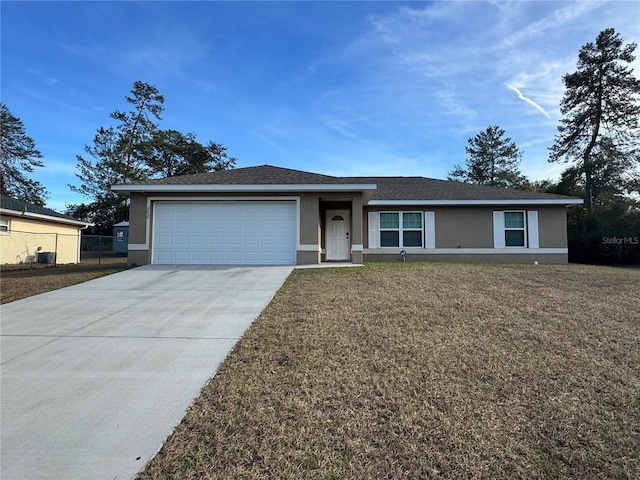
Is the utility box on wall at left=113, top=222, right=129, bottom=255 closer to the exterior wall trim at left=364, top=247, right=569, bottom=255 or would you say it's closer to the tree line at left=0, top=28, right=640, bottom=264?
the tree line at left=0, top=28, right=640, bottom=264

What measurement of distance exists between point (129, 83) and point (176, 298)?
104ft

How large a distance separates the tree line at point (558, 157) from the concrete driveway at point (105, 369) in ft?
37.0

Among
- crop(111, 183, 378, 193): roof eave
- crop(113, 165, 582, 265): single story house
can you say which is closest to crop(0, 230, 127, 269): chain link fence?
crop(111, 183, 378, 193): roof eave

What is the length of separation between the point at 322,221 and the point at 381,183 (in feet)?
14.4

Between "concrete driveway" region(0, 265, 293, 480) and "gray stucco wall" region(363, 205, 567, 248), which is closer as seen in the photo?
"concrete driveway" region(0, 265, 293, 480)

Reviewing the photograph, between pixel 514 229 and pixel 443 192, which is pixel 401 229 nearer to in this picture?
pixel 443 192

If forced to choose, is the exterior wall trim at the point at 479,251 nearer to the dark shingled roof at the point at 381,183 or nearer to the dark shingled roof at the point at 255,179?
the dark shingled roof at the point at 381,183

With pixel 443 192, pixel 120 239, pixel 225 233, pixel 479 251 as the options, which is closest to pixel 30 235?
pixel 120 239

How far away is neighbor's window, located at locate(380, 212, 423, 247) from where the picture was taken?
559 inches

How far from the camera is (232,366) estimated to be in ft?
12.3

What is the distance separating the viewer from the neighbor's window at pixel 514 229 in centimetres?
1408

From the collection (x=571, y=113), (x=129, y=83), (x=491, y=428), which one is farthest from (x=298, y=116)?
(x=129, y=83)

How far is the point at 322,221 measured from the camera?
46.8 ft

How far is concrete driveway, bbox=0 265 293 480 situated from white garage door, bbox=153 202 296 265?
152 inches
